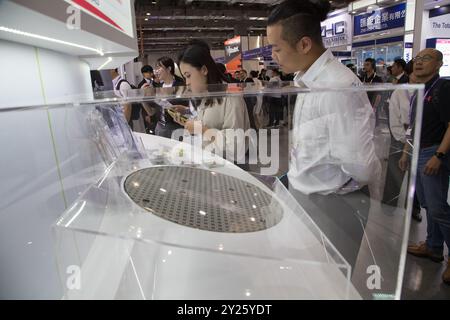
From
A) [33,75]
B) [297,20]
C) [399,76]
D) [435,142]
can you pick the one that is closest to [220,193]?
[297,20]

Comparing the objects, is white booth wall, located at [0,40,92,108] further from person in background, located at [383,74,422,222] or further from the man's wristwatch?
the man's wristwatch

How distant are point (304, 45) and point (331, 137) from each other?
417 mm

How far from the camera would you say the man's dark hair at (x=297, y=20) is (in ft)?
4.05

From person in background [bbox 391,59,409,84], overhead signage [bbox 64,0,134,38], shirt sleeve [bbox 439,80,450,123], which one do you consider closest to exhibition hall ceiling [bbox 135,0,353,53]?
person in background [bbox 391,59,409,84]

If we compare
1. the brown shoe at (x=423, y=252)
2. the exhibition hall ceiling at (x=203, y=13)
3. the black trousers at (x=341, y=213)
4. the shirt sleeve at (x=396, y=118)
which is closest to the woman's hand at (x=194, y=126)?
the black trousers at (x=341, y=213)

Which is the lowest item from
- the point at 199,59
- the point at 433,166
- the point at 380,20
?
the point at 433,166

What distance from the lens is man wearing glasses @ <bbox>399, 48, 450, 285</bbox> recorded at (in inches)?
83.9

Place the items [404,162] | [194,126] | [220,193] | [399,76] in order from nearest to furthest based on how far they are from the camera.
→ 1. [404,162]
2. [220,193]
3. [194,126]
4. [399,76]

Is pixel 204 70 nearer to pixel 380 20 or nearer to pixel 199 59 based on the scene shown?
pixel 199 59

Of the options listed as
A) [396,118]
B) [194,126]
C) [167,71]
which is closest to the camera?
[396,118]

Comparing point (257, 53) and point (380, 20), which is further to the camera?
point (257, 53)

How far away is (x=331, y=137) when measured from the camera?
106 centimetres
